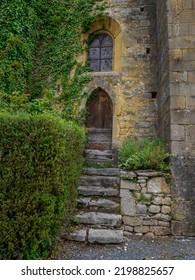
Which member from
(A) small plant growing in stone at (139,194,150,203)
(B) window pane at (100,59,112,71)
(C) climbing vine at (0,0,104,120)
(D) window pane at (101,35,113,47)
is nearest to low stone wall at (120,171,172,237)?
(A) small plant growing in stone at (139,194,150,203)

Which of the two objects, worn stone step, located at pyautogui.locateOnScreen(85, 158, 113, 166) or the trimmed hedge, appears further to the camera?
worn stone step, located at pyautogui.locateOnScreen(85, 158, 113, 166)

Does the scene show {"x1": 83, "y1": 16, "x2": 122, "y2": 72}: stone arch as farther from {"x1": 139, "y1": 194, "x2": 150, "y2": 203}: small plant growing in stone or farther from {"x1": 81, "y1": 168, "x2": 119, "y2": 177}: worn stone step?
{"x1": 139, "y1": 194, "x2": 150, "y2": 203}: small plant growing in stone

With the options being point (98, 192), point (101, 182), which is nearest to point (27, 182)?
point (98, 192)

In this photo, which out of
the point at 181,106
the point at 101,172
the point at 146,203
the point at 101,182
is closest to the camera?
the point at 146,203

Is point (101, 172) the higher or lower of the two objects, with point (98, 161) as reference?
lower

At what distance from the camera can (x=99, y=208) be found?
393cm

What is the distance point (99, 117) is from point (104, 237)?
14.0 feet

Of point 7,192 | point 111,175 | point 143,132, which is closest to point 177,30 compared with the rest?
point 143,132

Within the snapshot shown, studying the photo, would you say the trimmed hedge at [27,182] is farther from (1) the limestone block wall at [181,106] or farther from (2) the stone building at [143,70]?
(2) the stone building at [143,70]

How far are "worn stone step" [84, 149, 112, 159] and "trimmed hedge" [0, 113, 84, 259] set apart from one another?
369cm

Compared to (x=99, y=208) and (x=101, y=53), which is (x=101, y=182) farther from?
(x=101, y=53)

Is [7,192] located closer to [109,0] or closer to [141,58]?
[141,58]

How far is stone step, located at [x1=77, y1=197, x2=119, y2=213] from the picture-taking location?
3.89 m
